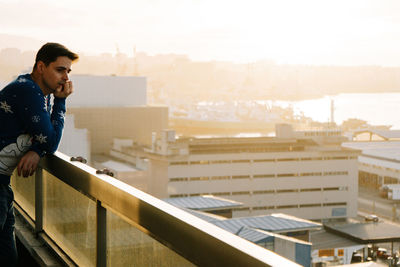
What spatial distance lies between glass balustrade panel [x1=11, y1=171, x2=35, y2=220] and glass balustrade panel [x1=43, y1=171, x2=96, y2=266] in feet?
0.76

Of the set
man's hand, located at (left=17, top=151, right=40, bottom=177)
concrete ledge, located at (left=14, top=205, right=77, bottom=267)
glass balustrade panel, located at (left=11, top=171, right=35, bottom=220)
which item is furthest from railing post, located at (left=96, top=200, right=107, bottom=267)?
glass balustrade panel, located at (left=11, top=171, right=35, bottom=220)

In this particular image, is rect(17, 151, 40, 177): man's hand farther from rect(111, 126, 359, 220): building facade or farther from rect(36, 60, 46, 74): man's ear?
rect(111, 126, 359, 220): building facade

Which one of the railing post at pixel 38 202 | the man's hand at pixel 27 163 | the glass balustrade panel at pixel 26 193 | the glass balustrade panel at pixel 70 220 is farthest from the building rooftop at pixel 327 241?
the man's hand at pixel 27 163

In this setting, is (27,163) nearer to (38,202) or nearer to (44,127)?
(44,127)

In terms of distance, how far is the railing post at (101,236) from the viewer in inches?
92.7

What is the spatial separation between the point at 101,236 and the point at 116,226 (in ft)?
0.62

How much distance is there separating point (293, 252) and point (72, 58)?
56.5ft

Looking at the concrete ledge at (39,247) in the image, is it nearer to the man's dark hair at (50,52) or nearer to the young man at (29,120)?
the young man at (29,120)

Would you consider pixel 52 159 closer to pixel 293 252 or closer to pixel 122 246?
pixel 122 246

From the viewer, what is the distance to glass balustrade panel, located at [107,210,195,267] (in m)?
1.75

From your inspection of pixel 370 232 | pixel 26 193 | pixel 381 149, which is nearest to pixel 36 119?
pixel 26 193

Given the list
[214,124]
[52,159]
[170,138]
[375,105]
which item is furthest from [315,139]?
[375,105]

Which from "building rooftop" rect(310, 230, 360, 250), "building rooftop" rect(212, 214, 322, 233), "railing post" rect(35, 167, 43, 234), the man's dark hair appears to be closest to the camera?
the man's dark hair

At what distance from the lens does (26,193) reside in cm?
377
